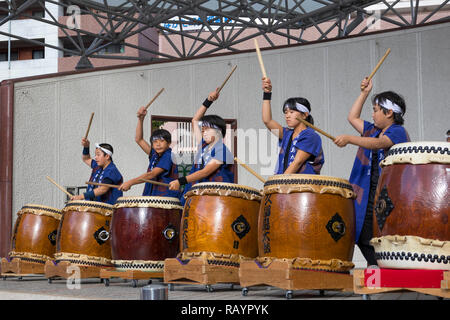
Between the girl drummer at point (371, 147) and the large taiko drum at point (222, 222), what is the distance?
704 millimetres

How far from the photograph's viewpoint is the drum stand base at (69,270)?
4.79m

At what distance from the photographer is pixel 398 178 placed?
2811 mm

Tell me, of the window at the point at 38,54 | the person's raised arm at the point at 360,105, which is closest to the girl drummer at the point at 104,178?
the person's raised arm at the point at 360,105

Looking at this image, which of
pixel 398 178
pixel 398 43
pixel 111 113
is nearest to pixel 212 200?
pixel 398 178

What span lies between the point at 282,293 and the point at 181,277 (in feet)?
2.20

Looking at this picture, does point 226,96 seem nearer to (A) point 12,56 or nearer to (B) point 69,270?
(B) point 69,270

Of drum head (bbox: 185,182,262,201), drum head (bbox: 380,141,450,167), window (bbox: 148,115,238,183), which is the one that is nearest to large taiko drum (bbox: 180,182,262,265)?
drum head (bbox: 185,182,262,201)

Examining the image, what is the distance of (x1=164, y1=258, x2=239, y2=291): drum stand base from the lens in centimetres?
388

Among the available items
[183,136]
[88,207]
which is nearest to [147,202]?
[88,207]

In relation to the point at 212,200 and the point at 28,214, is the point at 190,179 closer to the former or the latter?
the point at 212,200

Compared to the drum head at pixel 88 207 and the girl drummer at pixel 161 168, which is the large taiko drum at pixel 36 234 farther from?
the girl drummer at pixel 161 168

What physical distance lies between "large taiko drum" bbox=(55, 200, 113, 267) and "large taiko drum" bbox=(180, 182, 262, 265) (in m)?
1.22

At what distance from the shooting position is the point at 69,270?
4.79 m

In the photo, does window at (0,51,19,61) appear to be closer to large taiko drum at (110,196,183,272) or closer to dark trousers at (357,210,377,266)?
large taiko drum at (110,196,183,272)
